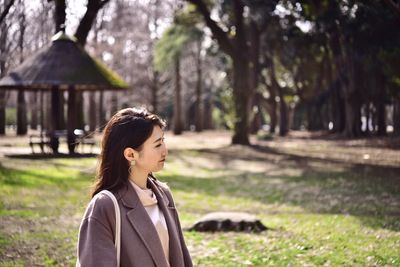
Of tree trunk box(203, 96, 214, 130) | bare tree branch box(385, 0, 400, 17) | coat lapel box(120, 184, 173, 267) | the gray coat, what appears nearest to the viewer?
the gray coat

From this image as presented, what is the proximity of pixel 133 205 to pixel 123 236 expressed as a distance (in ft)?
0.57

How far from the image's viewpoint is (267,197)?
12.2 metres

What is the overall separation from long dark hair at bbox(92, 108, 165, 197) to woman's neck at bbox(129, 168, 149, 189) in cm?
4

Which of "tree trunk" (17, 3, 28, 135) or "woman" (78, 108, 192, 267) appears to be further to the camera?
"tree trunk" (17, 3, 28, 135)

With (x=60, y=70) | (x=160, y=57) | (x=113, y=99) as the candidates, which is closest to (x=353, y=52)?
(x=160, y=57)

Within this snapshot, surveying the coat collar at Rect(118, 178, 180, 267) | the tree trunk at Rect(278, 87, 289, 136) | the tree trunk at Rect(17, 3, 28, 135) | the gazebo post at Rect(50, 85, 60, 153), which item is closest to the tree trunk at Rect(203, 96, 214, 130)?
the tree trunk at Rect(278, 87, 289, 136)

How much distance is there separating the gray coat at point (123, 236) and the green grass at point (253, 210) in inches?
57.0

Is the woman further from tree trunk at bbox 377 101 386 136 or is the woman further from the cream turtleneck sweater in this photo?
tree trunk at bbox 377 101 386 136

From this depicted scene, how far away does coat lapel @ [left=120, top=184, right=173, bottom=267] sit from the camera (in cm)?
284

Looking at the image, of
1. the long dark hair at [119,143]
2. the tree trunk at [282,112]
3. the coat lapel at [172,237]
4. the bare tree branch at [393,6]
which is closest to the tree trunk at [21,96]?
the bare tree branch at [393,6]

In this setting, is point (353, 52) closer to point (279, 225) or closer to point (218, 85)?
point (279, 225)

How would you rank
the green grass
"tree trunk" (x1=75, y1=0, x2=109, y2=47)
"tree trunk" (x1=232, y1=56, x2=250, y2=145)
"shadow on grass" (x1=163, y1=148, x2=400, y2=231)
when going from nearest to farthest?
the green grass, "shadow on grass" (x1=163, y1=148, x2=400, y2=231), "tree trunk" (x1=75, y1=0, x2=109, y2=47), "tree trunk" (x1=232, y1=56, x2=250, y2=145)

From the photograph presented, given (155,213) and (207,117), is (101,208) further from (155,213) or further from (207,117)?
(207,117)

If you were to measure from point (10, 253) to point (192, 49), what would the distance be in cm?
3936
